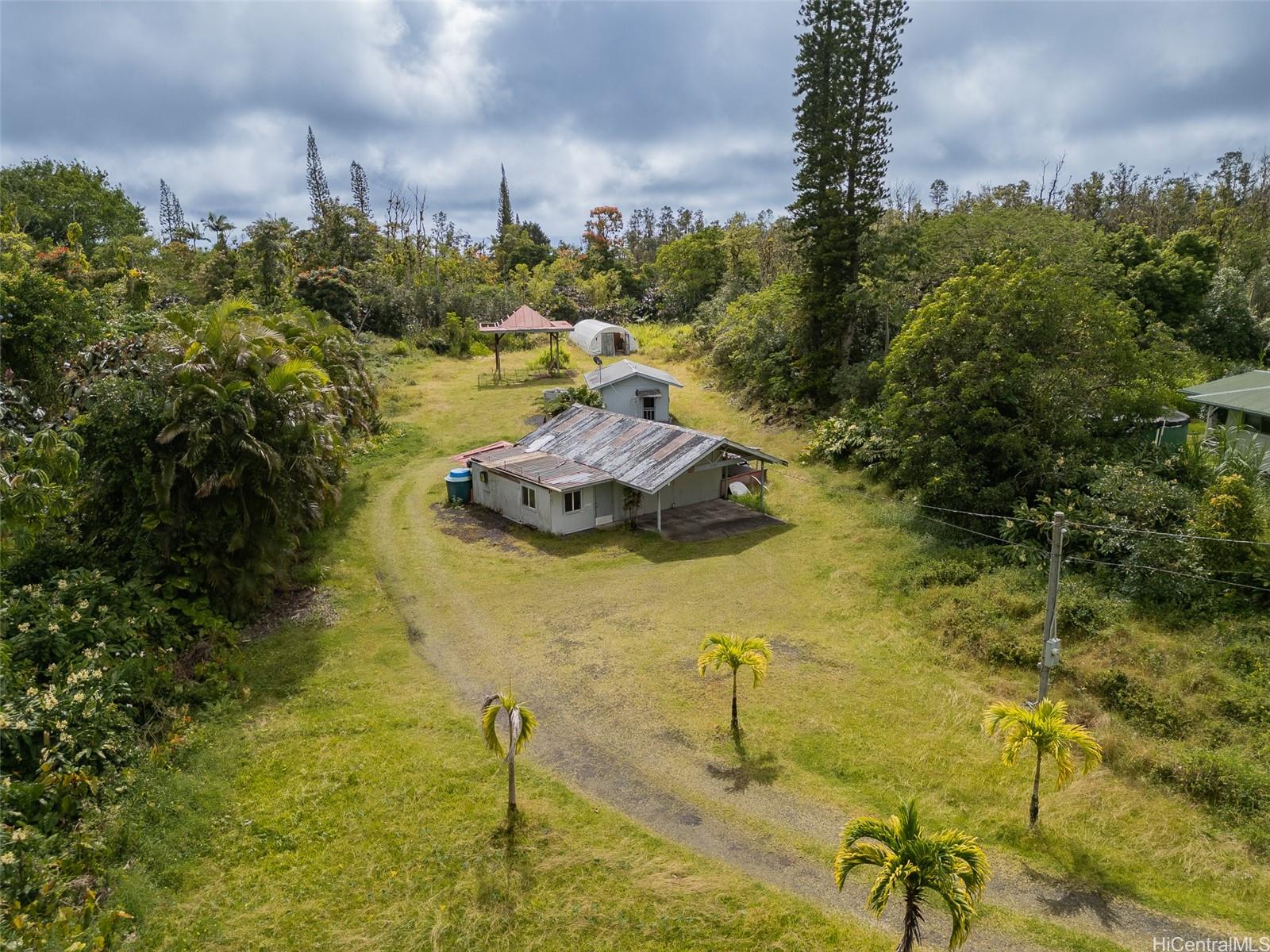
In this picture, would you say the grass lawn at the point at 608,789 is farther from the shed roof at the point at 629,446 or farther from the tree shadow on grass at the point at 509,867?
the shed roof at the point at 629,446

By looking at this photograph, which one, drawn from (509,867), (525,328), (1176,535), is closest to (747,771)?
(509,867)

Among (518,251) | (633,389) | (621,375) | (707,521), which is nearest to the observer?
(707,521)

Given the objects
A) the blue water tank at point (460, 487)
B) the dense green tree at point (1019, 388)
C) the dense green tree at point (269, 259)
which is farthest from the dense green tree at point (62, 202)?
the dense green tree at point (1019, 388)

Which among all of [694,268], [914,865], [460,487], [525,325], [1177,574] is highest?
[694,268]

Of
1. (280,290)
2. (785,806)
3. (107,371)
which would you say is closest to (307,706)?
(785,806)

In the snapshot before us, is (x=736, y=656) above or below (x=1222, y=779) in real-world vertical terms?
above

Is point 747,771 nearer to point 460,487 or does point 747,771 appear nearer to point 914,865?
point 914,865
